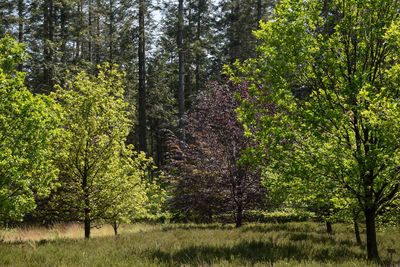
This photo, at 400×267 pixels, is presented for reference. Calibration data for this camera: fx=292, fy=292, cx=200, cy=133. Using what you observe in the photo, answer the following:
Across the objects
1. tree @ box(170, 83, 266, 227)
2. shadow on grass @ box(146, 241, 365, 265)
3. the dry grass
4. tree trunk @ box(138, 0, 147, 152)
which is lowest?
the dry grass

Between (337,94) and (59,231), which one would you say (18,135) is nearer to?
(337,94)

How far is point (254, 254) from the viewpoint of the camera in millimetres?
6820

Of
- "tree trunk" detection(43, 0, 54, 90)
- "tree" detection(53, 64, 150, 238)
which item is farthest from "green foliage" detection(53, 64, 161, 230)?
"tree trunk" detection(43, 0, 54, 90)

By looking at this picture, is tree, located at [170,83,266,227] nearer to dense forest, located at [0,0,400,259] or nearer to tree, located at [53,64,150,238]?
dense forest, located at [0,0,400,259]

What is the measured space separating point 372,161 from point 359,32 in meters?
3.09

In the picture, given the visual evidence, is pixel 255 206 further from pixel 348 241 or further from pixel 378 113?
pixel 378 113

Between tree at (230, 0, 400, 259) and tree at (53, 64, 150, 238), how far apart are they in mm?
4496

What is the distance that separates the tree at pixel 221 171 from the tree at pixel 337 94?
451cm

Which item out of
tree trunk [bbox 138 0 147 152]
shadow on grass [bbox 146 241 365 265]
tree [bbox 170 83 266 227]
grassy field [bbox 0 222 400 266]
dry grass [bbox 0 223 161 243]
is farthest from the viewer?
tree trunk [bbox 138 0 147 152]

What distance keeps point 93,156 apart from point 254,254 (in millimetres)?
5651

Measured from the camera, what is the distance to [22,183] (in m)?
6.39

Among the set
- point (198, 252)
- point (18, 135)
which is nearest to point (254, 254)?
point (198, 252)

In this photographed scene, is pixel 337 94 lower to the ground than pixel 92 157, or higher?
higher

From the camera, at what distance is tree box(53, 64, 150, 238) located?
900 centimetres
